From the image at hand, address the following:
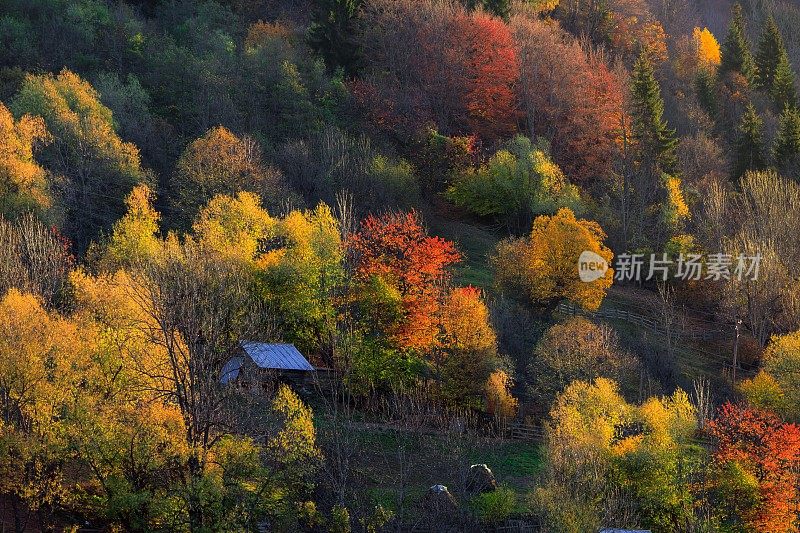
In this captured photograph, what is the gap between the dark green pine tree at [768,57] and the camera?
92500 mm

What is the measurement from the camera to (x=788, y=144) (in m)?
75.9

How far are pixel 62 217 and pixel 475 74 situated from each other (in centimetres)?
3098

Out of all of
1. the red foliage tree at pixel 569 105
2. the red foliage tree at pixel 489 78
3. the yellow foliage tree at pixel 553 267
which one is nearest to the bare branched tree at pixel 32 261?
the yellow foliage tree at pixel 553 267

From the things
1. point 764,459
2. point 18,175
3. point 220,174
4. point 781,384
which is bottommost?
point 781,384

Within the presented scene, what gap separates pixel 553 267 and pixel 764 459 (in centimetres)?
1741

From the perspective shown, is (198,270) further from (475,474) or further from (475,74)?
(475,74)

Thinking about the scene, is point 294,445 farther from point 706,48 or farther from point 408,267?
point 706,48

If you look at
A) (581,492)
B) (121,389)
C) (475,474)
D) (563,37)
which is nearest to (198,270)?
(121,389)

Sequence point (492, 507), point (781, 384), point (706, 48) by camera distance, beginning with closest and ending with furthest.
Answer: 1. point (492, 507)
2. point (781, 384)
3. point (706, 48)

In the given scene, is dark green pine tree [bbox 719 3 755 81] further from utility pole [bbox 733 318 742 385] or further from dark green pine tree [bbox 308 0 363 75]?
utility pole [bbox 733 318 742 385]

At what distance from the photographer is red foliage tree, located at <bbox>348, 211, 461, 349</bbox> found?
5272cm

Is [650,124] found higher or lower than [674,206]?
higher

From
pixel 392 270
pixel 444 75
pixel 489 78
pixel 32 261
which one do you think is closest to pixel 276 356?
pixel 392 270

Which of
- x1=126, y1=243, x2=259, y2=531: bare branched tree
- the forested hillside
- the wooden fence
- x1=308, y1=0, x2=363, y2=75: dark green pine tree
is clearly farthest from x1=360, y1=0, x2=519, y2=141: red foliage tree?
x1=126, y1=243, x2=259, y2=531: bare branched tree
